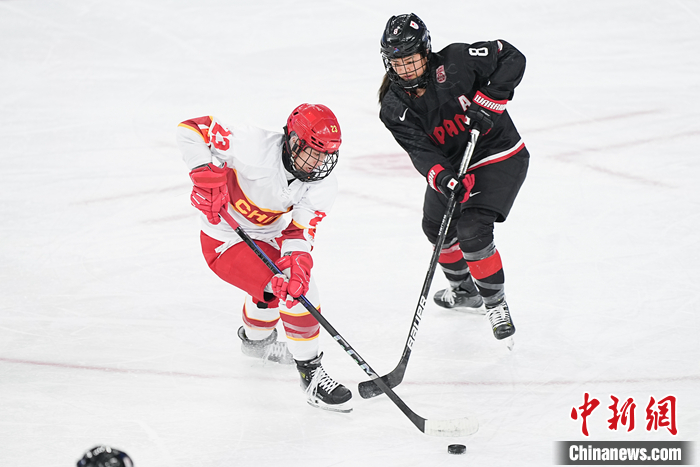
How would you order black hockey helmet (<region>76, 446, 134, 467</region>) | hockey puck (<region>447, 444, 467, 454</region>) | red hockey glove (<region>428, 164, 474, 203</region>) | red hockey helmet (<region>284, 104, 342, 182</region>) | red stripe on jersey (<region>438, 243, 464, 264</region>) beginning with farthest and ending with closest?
red stripe on jersey (<region>438, 243, 464, 264</region>) → red hockey glove (<region>428, 164, 474, 203</region>) → red hockey helmet (<region>284, 104, 342, 182</region>) → hockey puck (<region>447, 444, 467, 454</region>) → black hockey helmet (<region>76, 446, 134, 467</region>)

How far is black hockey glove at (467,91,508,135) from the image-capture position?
2.94 meters

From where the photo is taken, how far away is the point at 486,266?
299 centimetres

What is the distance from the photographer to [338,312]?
335 cm

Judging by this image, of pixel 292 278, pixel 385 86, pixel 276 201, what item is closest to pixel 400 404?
pixel 292 278

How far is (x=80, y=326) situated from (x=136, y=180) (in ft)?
5.80

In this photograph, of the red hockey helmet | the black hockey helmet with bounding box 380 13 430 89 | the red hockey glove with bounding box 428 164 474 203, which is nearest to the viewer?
the red hockey helmet

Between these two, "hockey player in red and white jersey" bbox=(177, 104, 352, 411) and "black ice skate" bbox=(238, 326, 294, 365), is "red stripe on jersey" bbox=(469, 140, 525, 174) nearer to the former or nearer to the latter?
"hockey player in red and white jersey" bbox=(177, 104, 352, 411)

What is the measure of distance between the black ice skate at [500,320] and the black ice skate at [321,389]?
679 millimetres

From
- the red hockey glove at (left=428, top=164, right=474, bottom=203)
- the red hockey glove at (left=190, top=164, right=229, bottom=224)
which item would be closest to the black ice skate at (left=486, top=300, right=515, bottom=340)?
the red hockey glove at (left=428, top=164, right=474, bottom=203)

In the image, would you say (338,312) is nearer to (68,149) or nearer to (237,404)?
(237,404)

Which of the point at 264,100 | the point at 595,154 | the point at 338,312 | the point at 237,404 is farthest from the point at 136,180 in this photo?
the point at 595,154

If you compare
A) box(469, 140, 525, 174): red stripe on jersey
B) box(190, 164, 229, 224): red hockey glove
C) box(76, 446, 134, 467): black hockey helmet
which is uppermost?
box(469, 140, 525, 174): red stripe on jersey

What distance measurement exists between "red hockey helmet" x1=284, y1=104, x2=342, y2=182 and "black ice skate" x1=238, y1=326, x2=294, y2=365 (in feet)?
2.31

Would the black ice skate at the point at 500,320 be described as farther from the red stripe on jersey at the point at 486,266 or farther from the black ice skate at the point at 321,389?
the black ice skate at the point at 321,389
